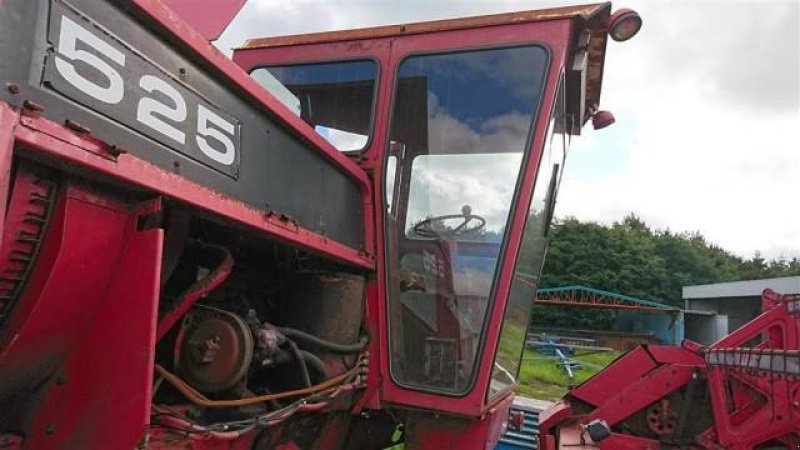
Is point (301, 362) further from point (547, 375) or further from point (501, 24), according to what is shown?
point (547, 375)

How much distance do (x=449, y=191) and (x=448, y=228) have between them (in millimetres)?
199

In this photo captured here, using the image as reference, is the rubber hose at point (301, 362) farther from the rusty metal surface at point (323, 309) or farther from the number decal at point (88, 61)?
the number decal at point (88, 61)

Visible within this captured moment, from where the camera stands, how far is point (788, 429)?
4605 millimetres

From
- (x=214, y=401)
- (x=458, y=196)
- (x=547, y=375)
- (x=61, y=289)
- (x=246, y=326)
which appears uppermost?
(x=458, y=196)

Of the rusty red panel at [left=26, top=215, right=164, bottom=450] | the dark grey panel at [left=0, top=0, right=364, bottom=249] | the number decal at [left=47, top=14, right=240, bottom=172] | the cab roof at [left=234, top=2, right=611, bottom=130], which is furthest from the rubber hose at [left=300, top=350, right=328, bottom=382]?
the cab roof at [left=234, top=2, right=611, bottom=130]

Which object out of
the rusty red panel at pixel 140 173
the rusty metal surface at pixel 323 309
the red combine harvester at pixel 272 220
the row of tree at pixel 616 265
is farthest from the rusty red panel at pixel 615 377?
the row of tree at pixel 616 265

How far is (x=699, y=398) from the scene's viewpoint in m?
5.56

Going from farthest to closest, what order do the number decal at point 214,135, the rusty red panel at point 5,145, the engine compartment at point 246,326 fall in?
the engine compartment at point 246,326 → the number decal at point 214,135 → the rusty red panel at point 5,145

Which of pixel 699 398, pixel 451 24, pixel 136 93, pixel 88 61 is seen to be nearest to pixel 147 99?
pixel 136 93

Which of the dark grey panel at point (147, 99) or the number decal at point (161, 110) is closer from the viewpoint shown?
the dark grey panel at point (147, 99)

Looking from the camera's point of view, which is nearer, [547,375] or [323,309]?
[323,309]

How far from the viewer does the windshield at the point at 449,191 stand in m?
3.33

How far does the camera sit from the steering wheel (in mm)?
3400

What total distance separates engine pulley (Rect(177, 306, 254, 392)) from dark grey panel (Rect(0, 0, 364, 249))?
46cm
